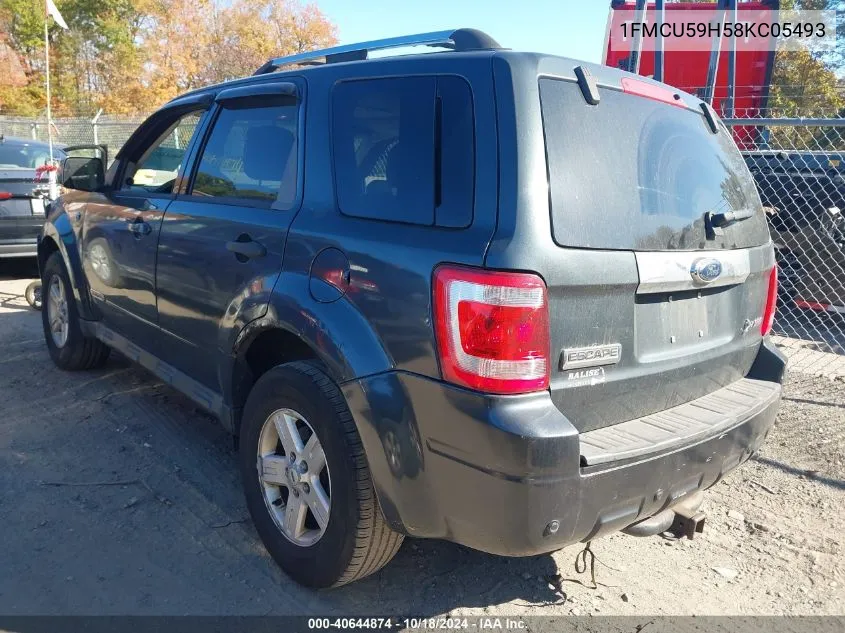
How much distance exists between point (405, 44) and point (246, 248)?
1042 mm

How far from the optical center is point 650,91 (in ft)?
8.87

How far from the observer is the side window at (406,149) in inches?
88.9

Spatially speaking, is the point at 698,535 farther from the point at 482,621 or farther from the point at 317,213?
the point at 317,213

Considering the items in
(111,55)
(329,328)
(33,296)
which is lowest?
(33,296)

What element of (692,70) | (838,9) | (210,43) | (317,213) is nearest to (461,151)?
(317,213)

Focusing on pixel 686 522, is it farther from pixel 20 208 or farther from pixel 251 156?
pixel 20 208

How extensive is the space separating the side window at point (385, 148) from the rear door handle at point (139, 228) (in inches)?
60.7

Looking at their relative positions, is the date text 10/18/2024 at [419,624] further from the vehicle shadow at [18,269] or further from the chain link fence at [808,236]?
the vehicle shadow at [18,269]

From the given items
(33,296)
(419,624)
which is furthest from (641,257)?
(33,296)

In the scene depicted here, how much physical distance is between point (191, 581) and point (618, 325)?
1935 mm

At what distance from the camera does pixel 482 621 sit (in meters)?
2.67

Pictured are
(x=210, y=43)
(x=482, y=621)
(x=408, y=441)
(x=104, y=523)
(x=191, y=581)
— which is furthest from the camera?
(x=210, y=43)

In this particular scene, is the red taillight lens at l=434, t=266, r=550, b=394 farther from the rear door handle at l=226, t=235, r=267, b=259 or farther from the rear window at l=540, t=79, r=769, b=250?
the rear door handle at l=226, t=235, r=267, b=259

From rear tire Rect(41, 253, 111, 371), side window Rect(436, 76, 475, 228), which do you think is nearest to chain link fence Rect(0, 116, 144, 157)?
rear tire Rect(41, 253, 111, 371)
